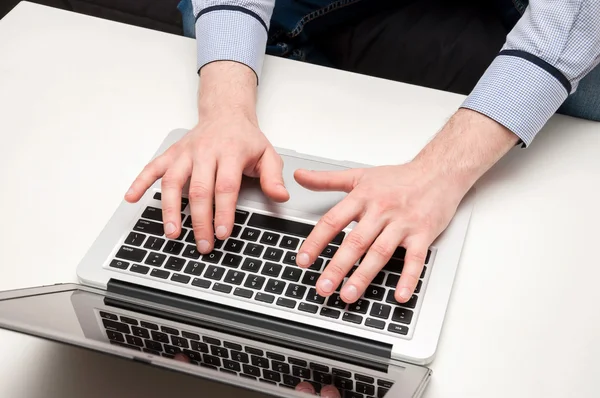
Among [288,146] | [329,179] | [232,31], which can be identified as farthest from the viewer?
[232,31]

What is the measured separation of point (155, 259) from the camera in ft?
2.50

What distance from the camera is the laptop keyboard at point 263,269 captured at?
2.30ft

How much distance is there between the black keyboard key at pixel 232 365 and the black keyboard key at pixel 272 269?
0.40 feet

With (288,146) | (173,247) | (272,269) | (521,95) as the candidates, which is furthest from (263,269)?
(521,95)

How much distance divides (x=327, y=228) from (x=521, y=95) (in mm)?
339

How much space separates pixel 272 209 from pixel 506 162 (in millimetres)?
329

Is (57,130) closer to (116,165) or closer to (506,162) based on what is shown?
(116,165)

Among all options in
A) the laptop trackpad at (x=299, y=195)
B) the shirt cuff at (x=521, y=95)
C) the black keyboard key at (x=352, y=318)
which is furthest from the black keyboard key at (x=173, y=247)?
the shirt cuff at (x=521, y=95)

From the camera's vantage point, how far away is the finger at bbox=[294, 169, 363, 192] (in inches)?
31.4

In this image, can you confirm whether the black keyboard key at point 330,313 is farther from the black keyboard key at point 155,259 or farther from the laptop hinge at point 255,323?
the black keyboard key at point 155,259

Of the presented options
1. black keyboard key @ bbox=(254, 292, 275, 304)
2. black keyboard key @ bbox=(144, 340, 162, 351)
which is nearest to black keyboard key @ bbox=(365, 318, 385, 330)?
black keyboard key @ bbox=(254, 292, 275, 304)

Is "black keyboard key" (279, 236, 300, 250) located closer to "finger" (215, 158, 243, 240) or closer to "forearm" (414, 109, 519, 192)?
"finger" (215, 158, 243, 240)

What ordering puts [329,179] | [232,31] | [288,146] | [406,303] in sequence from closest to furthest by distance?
[406,303] < [329,179] < [288,146] < [232,31]

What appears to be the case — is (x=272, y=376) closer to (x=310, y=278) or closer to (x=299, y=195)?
(x=310, y=278)
